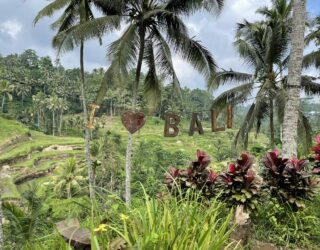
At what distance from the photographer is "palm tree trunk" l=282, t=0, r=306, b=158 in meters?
5.17

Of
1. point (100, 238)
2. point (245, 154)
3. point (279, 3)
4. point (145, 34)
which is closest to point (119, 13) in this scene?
point (145, 34)

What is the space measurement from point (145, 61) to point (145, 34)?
3.80ft

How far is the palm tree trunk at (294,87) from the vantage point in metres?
5.17

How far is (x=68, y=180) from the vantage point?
29594mm

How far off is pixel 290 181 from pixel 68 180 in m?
27.6

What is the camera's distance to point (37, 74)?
68500mm

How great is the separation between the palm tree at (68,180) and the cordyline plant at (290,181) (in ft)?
86.5

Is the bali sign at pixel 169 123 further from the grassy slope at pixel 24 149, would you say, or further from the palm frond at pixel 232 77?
the grassy slope at pixel 24 149

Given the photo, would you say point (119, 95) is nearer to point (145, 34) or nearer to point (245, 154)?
point (145, 34)

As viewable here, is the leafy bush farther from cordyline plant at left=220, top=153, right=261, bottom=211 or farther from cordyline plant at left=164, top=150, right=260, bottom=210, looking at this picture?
cordyline plant at left=220, top=153, right=261, bottom=211

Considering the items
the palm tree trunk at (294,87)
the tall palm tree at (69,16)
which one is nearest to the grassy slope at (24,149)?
the tall palm tree at (69,16)

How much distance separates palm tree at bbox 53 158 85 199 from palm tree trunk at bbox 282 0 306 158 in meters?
25.0

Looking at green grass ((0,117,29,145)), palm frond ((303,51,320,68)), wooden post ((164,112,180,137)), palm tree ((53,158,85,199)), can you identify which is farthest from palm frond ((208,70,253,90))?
green grass ((0,117,29,145))

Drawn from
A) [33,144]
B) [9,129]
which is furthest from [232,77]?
[9,129]
